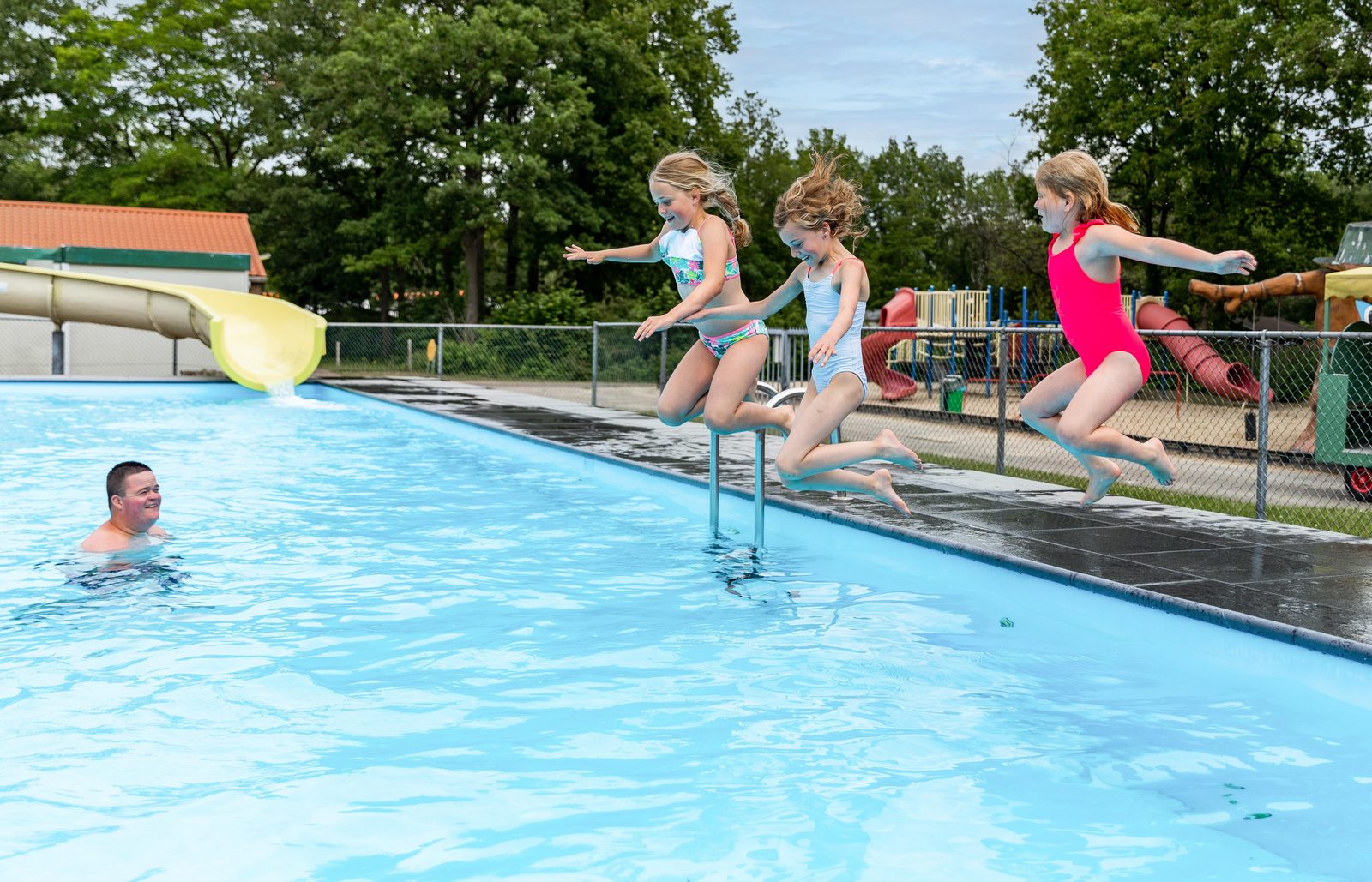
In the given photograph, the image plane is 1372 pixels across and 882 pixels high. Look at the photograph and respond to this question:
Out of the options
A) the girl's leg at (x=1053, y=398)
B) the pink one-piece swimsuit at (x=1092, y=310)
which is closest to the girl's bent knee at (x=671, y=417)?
the girl's leg at (x=1053, y=398)

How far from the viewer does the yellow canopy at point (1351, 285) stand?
9930 millimetres

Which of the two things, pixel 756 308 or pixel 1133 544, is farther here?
pixel 1133 544

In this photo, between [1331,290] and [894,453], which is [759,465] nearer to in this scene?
[894,453]

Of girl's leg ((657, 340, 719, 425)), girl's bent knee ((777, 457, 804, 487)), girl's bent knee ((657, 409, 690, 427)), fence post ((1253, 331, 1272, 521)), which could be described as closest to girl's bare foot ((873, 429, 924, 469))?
girl's bent knee ((777, 457, 804, 487))

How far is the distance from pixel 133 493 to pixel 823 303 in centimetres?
378

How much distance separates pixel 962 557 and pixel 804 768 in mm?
2488

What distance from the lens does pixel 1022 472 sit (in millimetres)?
9992

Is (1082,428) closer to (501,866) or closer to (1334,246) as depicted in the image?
(501,866)

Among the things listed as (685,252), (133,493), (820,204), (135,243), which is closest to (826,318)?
(820,204)

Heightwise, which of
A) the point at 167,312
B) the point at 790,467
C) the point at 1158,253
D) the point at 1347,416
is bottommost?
the point at 790,467

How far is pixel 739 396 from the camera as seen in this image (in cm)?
616

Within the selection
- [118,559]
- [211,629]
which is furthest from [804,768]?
[118,559]

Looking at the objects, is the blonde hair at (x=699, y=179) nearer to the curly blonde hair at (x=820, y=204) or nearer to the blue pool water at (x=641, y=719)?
the curly blonde hair at (x=820, y=204)

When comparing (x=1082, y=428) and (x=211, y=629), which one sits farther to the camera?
(x=211, y=629)
